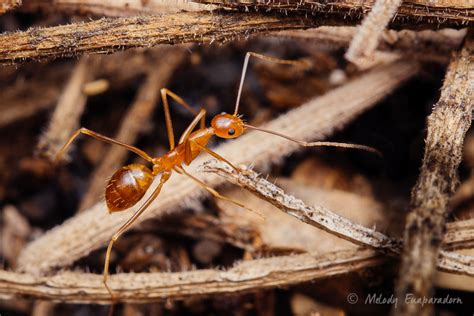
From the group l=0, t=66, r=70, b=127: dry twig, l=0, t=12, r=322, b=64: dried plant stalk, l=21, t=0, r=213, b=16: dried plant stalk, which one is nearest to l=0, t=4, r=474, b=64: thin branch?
l=0, t=12, r=322, b=64: dried plant stalk

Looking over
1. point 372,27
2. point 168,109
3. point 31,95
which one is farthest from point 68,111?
point 372,27

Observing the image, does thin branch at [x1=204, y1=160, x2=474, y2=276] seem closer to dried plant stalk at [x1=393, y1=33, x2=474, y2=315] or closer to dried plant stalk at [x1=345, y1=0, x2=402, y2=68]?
dried plant stalk at [x1=393, y1=33, x2=474, y2=315]

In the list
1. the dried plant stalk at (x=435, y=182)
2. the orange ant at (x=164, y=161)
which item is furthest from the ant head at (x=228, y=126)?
the dried plant stalk at (x=435, y=182)

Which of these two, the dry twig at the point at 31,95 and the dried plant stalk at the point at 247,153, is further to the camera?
the dry twig at the point at 31,95

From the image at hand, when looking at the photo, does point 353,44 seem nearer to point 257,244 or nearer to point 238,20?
point 238,20

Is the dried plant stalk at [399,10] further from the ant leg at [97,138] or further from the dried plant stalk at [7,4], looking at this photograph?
the ant leg at [97,138]

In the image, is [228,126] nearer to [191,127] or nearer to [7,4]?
[191,127]
